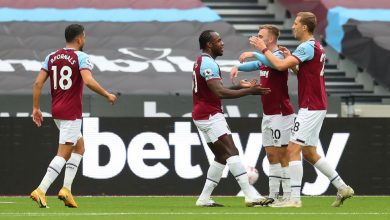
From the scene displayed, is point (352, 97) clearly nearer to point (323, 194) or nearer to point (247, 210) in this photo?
point (323, 194)

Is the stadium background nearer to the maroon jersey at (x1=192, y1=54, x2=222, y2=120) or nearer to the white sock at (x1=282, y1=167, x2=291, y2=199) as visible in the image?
the white sock at (x1=282, y1=167, x2=291, y2=199)

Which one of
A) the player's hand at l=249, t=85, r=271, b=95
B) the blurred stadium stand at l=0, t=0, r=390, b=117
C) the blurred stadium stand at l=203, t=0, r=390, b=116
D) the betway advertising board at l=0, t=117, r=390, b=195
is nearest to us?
the player's hand at l=249, t=85, r=271, b=95

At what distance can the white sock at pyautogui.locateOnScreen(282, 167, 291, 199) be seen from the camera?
1394 cm

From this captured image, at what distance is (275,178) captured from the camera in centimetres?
1409

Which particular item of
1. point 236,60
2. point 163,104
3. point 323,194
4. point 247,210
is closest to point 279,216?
point 247,210

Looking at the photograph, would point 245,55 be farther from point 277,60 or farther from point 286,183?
point 286,183

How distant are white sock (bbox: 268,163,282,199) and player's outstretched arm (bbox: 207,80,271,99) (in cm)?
148

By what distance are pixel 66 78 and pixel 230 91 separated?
188cm

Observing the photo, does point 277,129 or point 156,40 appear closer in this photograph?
point 277,129

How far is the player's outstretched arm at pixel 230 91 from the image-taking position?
1283 cm

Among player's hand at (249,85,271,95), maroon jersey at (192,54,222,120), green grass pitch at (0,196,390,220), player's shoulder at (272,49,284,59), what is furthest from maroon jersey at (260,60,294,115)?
green grass pitch at (0,196,390,220)

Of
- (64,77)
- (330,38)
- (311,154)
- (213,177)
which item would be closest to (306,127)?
(311,154)

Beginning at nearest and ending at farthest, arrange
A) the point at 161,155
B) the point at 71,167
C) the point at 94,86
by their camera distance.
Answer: the point at 94,86, the point at 71,167, the point at 161,155

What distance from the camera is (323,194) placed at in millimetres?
17438
